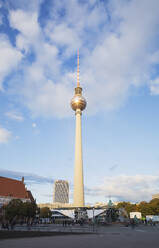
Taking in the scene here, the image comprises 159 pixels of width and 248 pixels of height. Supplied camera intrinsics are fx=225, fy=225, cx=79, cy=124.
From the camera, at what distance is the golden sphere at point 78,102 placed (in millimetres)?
119438

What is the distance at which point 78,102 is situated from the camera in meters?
120

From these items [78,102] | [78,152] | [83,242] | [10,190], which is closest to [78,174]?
[78,152]

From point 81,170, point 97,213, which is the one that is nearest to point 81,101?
point 81,170

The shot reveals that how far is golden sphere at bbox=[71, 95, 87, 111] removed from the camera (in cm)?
11944

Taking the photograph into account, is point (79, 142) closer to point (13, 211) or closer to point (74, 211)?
point (74, 211)

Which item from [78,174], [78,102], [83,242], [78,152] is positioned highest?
[78,102]

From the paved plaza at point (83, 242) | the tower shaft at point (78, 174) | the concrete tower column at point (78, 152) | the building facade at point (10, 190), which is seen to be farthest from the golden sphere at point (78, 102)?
the paved plaza at point (83, 242)

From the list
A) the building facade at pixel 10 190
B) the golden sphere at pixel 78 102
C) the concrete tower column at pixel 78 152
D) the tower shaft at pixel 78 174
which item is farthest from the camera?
the golden sphere at pixel 78 102

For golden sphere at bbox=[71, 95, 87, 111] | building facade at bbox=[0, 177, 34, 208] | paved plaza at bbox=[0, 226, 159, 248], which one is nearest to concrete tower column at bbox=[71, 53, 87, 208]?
golden sphere at bbox=[71, 95, 87, 111]

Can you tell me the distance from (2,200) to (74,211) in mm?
38450

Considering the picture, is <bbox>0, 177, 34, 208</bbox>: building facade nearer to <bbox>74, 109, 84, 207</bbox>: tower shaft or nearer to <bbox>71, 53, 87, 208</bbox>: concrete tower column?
<bbox>74, 109, 84, 207</bbox>: tower shaft

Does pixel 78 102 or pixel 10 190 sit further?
pixel 78 102

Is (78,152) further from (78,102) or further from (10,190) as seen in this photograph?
(10,190)

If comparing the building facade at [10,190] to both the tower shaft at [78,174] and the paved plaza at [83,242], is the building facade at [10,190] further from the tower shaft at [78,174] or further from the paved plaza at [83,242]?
the paved plaza at [83,242]
